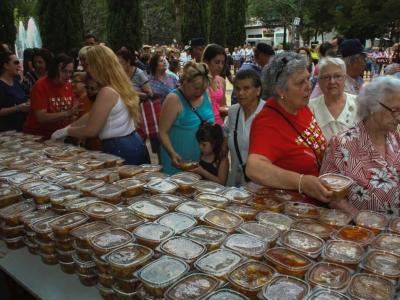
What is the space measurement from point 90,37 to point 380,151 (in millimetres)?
7172

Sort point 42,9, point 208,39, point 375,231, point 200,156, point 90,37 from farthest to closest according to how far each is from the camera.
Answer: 1. point 208,39
2. point 42,9
3. point 90,37
4. point 200,156
5. point 375,231

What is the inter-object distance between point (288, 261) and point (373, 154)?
109 centimetres

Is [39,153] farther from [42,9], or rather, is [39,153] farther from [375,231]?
[42,9]

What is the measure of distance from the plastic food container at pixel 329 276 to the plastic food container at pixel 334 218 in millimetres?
366

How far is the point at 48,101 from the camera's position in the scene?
4031 mm

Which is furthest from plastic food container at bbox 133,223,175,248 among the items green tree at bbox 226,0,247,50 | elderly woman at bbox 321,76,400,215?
green tree at bbox 226,0,247,50

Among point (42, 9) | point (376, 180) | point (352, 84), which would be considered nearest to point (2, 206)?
point (376, 180)

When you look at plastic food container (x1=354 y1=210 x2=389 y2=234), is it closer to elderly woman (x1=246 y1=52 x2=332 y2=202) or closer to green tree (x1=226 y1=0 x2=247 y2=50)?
elderly woman (x1=246 y1=52 x2=332 y2=202)

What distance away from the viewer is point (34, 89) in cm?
400

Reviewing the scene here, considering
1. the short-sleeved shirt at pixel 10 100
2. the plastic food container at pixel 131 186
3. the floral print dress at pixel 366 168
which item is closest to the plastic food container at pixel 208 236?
the plastic food container at pixel 131 186

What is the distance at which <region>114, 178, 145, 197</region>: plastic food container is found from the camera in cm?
230

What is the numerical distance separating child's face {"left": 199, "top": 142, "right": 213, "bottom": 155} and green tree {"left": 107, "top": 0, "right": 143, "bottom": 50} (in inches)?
518

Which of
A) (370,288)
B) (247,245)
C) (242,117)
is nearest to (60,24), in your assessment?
(242,117)

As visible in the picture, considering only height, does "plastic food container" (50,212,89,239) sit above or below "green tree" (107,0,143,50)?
below
